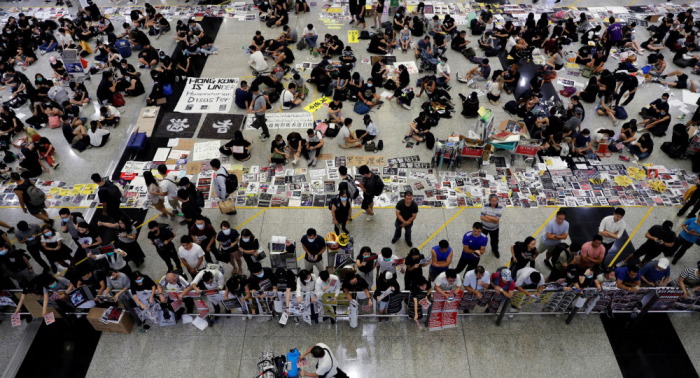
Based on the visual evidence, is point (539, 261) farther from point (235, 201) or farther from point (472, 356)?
point (235, 201)

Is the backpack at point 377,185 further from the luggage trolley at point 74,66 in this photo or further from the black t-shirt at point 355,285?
the luggage trolley at point 74,66

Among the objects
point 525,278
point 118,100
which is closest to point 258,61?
point 118,100

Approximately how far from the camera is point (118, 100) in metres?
15.7

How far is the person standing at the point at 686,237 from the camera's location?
10.0 metres

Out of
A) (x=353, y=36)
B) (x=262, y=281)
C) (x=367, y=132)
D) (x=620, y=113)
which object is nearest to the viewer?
(x=262, y=281)

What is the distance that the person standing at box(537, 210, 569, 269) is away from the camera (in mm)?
9805

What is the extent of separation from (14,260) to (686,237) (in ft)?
48.1

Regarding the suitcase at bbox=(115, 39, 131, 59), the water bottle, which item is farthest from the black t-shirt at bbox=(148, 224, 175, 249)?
the suitcase at bbox=(115, 39, 131, 59)

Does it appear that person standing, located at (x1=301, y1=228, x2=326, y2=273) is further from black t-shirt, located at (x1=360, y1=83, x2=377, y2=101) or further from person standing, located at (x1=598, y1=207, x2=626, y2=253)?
black t-shirt, located at (x1=360, y1=83, x2=377, y2=101)

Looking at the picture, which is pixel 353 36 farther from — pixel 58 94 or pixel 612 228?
pixel 612 228

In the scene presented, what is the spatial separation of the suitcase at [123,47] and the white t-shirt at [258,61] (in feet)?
16.9

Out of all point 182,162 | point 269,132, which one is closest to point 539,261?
point 269,132

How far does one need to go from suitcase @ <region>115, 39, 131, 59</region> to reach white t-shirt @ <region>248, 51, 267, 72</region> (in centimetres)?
514

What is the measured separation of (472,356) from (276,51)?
1352 centimetres
